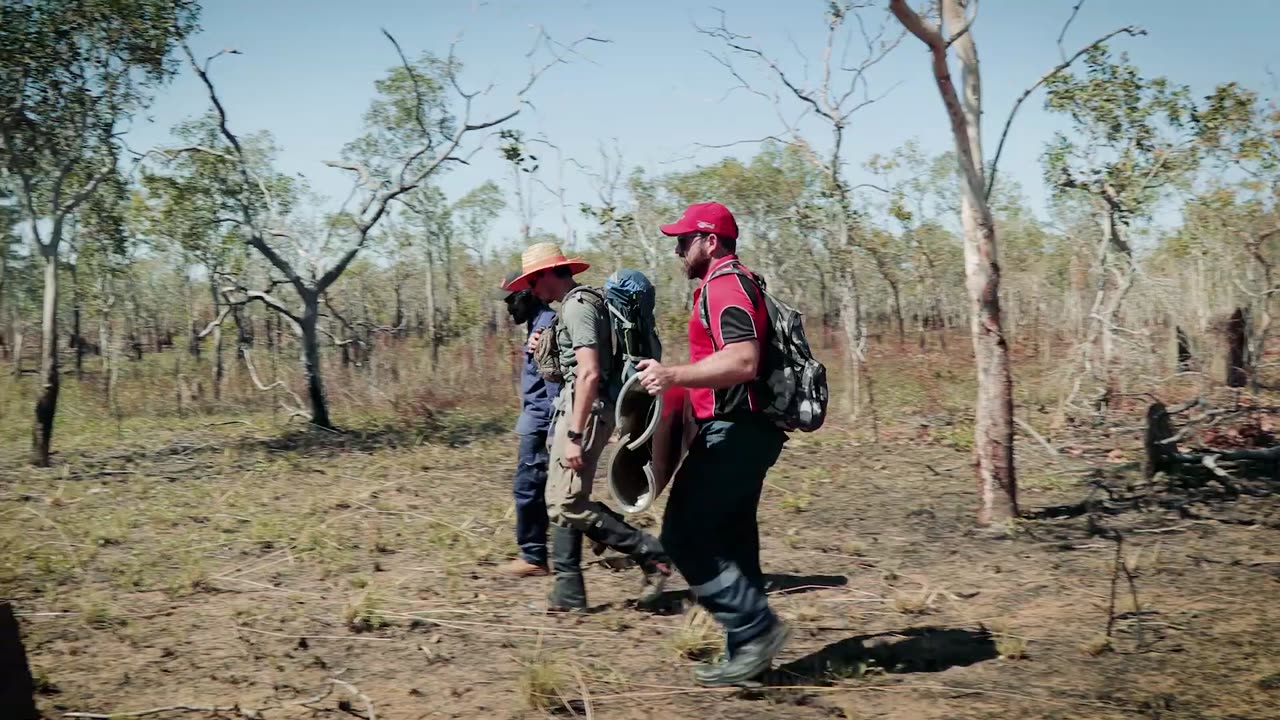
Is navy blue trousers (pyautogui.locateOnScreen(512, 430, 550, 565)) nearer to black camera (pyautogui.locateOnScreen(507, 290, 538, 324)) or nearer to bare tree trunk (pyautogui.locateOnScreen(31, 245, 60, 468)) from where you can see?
black camera (pyautogui.locateOnScreen(507, 290, 538, 324))

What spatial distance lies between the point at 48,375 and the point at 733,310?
11.1 meters

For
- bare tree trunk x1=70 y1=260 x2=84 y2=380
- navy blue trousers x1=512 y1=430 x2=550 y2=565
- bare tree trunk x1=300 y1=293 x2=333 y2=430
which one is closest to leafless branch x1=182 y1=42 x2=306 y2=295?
bare tree trunk x1=300 y1=293 x2=333 y2=430

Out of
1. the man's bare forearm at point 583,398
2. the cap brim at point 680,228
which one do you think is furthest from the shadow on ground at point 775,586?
the cap brim at point 680,228

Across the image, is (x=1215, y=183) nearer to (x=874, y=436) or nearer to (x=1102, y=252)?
(x=1102, y=252)

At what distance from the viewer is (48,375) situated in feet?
40.1

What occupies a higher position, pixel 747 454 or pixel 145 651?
pixel 747 454

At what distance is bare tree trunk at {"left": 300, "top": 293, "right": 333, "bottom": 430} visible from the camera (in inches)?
584

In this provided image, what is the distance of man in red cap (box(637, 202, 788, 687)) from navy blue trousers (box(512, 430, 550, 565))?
1.89m

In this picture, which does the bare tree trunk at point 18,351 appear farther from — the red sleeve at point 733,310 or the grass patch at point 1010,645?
the grass patch at point 1010,645

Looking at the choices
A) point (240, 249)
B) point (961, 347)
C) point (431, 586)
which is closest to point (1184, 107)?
point (431, 586)

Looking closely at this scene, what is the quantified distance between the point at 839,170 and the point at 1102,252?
7.95 metres

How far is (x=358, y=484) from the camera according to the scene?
1021cm

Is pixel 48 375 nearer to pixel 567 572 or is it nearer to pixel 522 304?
pixel 522 304

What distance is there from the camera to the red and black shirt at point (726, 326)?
3.70 metres
